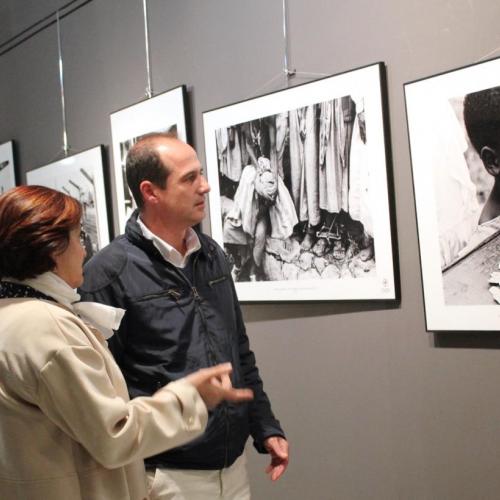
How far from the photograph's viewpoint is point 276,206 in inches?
99.6

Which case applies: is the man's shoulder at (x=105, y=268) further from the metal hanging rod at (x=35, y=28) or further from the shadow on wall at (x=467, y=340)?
the metal hanging rod at (x=35, y=28)

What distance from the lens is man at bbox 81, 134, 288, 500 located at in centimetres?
180

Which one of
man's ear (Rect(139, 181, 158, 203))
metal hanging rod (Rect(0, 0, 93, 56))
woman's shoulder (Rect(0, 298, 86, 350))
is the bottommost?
woman's shoulder (Rect(0, 298, 86, 350))

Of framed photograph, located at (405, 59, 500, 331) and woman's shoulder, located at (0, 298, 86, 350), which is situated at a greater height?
framed photograph, located at (405, 59, 500, 331)

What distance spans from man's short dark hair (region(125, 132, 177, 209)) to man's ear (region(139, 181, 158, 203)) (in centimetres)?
1

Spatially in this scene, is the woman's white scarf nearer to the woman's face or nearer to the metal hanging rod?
the woman's face

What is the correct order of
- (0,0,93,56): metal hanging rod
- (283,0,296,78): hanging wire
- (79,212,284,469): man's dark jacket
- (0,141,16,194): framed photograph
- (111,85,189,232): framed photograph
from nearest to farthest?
(79,212,284,469): man's dark jacket, (283,0,296,78): hanging wire, (111,85,189,232): framed photograph, (0,0,93,56): metal hanging rod, (0,141,16,194): framed photograph

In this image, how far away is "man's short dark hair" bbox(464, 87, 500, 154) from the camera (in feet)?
6.35

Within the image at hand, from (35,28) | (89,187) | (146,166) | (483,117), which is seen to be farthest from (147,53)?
(483,117)

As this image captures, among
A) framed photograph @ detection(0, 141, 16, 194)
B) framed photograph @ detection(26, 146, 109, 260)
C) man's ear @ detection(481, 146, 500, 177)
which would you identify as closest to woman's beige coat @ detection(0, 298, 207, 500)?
man's ear @ detection(481, 146, 500, 177)

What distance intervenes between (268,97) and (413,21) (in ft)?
2.00

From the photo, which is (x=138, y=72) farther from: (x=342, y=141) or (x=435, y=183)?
(x=435, y=183)

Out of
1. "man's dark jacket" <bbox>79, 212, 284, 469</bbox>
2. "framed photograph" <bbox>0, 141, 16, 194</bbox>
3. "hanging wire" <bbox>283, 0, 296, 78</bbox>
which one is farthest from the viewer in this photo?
"framed photograph" <bbox>0, 141, 16, 194</bbox>

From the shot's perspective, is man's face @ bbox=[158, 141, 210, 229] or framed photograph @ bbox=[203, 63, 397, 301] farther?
framed photograph @ bbox=[203, 63, 397, 301]
